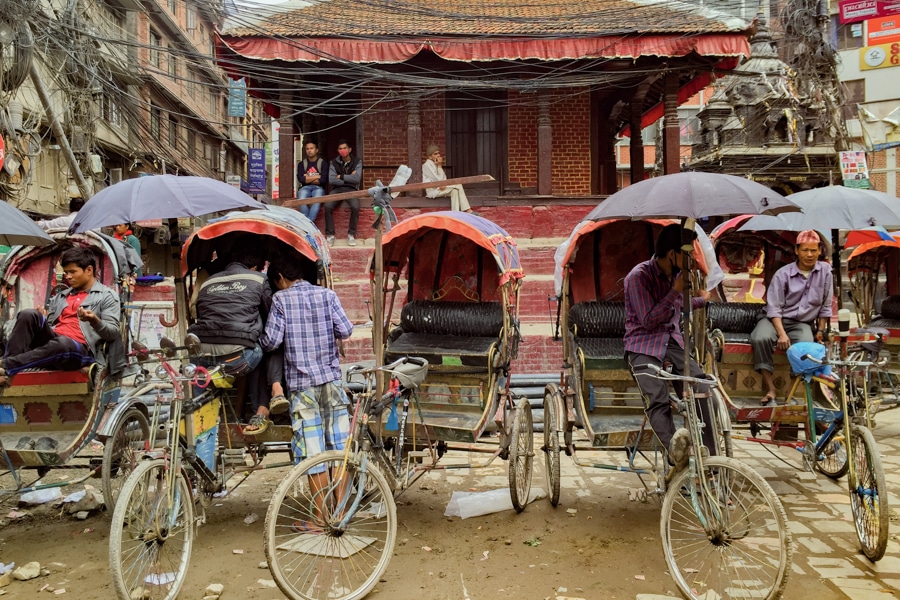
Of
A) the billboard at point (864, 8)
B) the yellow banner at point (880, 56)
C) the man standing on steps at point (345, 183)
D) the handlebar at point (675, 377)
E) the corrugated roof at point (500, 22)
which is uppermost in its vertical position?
the yellow banner at point (880, 56)

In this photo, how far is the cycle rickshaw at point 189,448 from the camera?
3.96m

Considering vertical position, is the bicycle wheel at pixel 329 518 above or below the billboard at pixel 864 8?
below

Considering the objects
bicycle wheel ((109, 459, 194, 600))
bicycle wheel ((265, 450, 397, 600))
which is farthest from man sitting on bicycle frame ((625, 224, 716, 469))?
bicycle wheel ((109, 459, 194, 600))

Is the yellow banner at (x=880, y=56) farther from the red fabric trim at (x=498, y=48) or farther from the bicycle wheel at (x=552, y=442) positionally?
the bicycle wheel at (x=552, y=442)

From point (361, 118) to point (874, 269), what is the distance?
11.8m

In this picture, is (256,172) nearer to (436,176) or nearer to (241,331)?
(436,176)

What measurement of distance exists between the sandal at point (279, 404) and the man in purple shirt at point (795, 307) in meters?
4.18

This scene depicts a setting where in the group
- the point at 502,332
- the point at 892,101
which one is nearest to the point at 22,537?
the point at 502,332

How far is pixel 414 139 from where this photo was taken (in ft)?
53.5

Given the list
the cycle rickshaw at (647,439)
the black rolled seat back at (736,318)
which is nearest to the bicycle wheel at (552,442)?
the cycle rickshaw at (647,439)

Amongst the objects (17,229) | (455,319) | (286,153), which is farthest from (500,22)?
(17,229)

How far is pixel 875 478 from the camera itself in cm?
455

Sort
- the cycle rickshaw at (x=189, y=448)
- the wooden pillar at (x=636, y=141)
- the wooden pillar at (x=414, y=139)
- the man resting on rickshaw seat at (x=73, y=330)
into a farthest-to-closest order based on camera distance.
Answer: the wooden pillar at (x=636, y=141) → the wooden pillar at (x=414, y=139) → the man resting on rickshaw seat at (x=73, y=330) → the cycle rickshaw at (x=189, y=448)

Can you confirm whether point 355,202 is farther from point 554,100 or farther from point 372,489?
point 372,489
